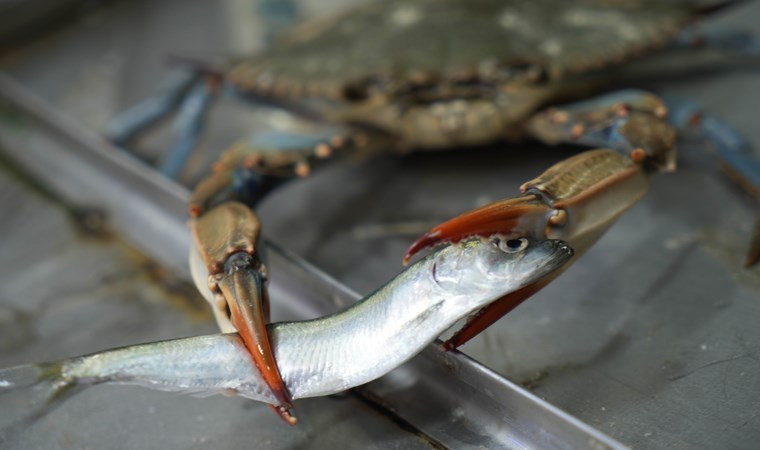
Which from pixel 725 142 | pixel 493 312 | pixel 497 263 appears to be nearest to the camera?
pixel 497 263

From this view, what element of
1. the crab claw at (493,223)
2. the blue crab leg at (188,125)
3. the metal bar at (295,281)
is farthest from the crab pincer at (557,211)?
the blue crab leg at (188,125)

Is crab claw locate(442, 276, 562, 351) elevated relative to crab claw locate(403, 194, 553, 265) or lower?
lower

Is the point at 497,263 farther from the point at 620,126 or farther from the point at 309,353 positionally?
the point at 620,126

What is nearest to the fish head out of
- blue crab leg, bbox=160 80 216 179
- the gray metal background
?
the gray metal background

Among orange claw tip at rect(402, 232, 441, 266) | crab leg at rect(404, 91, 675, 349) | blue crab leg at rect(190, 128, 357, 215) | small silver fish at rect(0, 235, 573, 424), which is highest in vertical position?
orange claw tip at rect(402, 232, 441, 266)

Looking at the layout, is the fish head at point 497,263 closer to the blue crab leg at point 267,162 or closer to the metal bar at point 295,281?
the metal bar at point 295,281

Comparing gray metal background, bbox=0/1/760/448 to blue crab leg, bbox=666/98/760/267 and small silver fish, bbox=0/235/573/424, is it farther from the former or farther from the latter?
small silver fish, bbox=0/235/573/424

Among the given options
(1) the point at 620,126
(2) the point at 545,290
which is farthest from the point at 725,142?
(2) the point at 545,290
